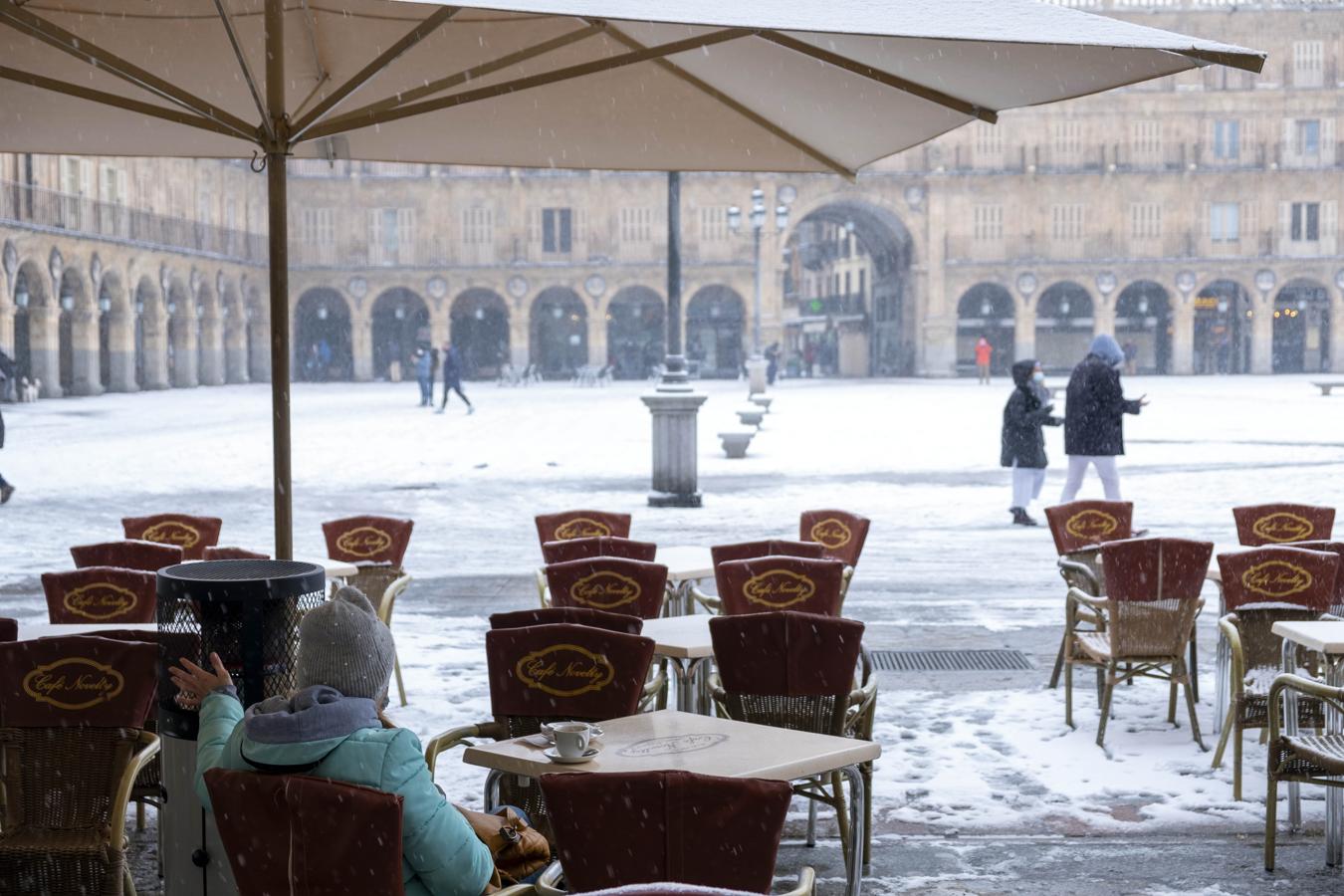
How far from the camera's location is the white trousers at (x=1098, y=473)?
10961 millimetres

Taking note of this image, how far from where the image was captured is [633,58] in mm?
4691

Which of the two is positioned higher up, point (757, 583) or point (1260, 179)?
point (1260, 179)

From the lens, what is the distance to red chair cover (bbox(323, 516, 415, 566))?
23.2 feet

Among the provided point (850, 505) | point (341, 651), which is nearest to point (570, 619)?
point (341, 651)

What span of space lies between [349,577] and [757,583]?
207 centimetres

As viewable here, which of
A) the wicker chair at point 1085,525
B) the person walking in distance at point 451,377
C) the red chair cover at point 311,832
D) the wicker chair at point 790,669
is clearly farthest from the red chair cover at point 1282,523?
the person walking in distance at point 451,377

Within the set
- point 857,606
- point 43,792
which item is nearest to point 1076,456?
point 857,606

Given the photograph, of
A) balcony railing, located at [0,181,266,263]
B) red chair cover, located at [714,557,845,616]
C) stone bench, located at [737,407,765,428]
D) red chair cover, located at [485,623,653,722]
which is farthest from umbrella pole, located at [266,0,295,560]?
balcony railing, located at [0,181,266,263]

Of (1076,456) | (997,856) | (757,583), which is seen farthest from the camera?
(1076,456)

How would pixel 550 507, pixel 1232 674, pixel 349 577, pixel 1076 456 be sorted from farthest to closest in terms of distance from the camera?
1. pixel 550 507
2. pixel 1076 456
3. pixel 349 577
4. pixel 1232 674

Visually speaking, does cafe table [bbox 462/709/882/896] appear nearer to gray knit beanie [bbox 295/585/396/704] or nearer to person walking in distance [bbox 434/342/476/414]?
gray knit beanie [bbox 295/585/396/704]

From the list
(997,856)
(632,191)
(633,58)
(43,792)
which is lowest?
(997,856)

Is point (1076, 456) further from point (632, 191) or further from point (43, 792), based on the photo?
point (632, 191)

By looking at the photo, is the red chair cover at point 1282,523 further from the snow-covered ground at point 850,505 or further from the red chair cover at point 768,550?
the red chair cover at point 768,550
